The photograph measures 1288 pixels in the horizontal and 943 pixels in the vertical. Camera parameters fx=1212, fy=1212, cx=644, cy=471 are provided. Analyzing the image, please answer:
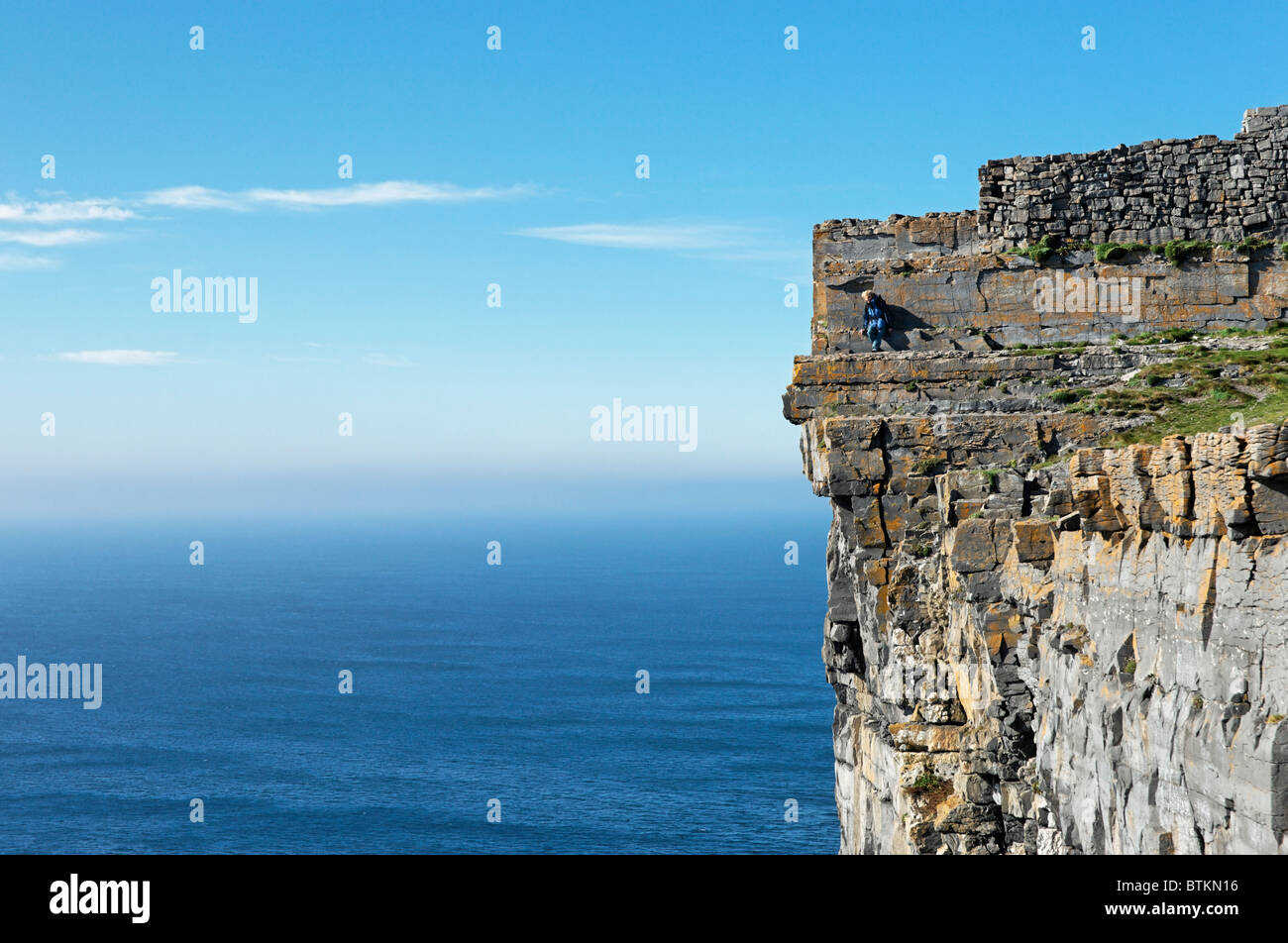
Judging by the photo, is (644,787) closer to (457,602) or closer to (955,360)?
(955,360)

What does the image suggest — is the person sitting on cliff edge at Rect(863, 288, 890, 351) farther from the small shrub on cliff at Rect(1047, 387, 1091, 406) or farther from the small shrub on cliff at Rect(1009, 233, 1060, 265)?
the small shrub on cliff at Rect(1047, 387, 1091, 406)

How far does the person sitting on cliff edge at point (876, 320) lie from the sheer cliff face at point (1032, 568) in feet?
0.95

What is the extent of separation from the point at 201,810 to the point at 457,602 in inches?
4607

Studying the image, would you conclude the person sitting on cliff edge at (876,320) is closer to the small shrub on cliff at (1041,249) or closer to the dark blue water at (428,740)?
the small shrub on cliff at (1041,249)

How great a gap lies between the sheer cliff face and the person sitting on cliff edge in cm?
29

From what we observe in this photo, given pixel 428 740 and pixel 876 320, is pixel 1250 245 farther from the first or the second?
pixel 428 740

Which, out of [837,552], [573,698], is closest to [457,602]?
[573,698]

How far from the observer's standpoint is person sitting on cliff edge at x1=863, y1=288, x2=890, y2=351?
19141mm

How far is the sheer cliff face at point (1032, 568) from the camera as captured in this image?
359 inches

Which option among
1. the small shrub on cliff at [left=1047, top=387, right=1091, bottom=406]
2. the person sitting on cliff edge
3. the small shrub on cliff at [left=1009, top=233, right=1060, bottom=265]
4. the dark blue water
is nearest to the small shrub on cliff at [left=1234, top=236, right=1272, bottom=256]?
the small shrub on cliff at [left=1009, top=233, right=1060, bottom=265]

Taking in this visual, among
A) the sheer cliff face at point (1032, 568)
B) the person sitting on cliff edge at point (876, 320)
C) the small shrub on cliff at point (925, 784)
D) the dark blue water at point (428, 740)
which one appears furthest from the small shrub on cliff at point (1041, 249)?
the dark blue water at point (428, 740)

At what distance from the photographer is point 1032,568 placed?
1394cm

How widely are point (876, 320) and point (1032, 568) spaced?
6347 mm
